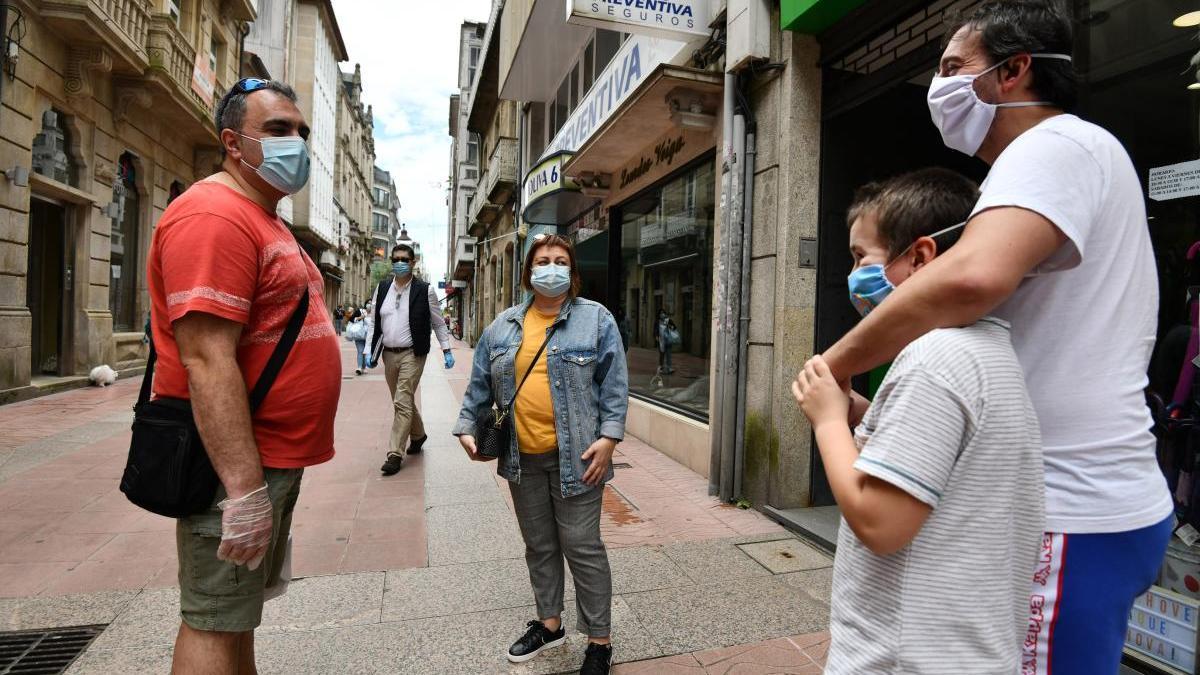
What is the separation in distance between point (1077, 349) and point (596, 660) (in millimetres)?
2145

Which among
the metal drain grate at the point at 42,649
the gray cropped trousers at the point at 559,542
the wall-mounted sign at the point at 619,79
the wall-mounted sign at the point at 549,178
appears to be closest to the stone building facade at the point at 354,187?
the wall-mounted sign at the point at 549,178

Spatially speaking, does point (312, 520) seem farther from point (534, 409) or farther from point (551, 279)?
point (551, 279)

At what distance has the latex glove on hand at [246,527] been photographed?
5.42ft

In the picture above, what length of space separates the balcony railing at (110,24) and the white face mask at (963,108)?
13.0 m

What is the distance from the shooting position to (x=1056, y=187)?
1.09m

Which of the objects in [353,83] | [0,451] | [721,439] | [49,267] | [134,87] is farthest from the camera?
[353,83]

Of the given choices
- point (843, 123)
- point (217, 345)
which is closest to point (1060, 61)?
point (217, 345)

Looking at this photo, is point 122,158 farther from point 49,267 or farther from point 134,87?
point 49,267

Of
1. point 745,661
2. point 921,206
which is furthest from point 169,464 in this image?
point 745,661

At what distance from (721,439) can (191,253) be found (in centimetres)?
413

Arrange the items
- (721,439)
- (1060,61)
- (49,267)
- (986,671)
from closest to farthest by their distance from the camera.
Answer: (986,671), (1060,61), (721,439), (49,267)

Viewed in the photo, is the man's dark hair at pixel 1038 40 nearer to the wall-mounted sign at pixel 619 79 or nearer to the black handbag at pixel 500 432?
the black handbag at pixel 500 432

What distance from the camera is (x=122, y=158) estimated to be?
13.3m

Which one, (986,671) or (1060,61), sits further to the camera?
(1060,61)
